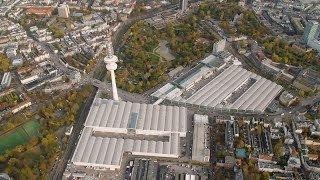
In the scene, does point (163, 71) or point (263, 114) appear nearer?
point (263, 114)

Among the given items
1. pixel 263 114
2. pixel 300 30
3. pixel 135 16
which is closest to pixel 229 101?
pixel 263 114

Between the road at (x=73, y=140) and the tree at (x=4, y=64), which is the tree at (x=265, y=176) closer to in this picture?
the road at (x=73, y=140)

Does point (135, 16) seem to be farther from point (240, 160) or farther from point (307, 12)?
point (240, 160)

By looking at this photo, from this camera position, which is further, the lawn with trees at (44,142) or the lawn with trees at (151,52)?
the lawn with trees at (151,52)

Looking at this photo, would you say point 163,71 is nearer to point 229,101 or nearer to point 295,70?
point 229,101

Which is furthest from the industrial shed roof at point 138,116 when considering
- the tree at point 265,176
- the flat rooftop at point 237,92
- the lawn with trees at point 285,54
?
the lawn with trees at point 285,54

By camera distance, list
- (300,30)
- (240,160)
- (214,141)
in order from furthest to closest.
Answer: (300,30) < (214,141) < (240,160)

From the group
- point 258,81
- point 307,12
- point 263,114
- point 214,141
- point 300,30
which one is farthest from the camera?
point 307,12
